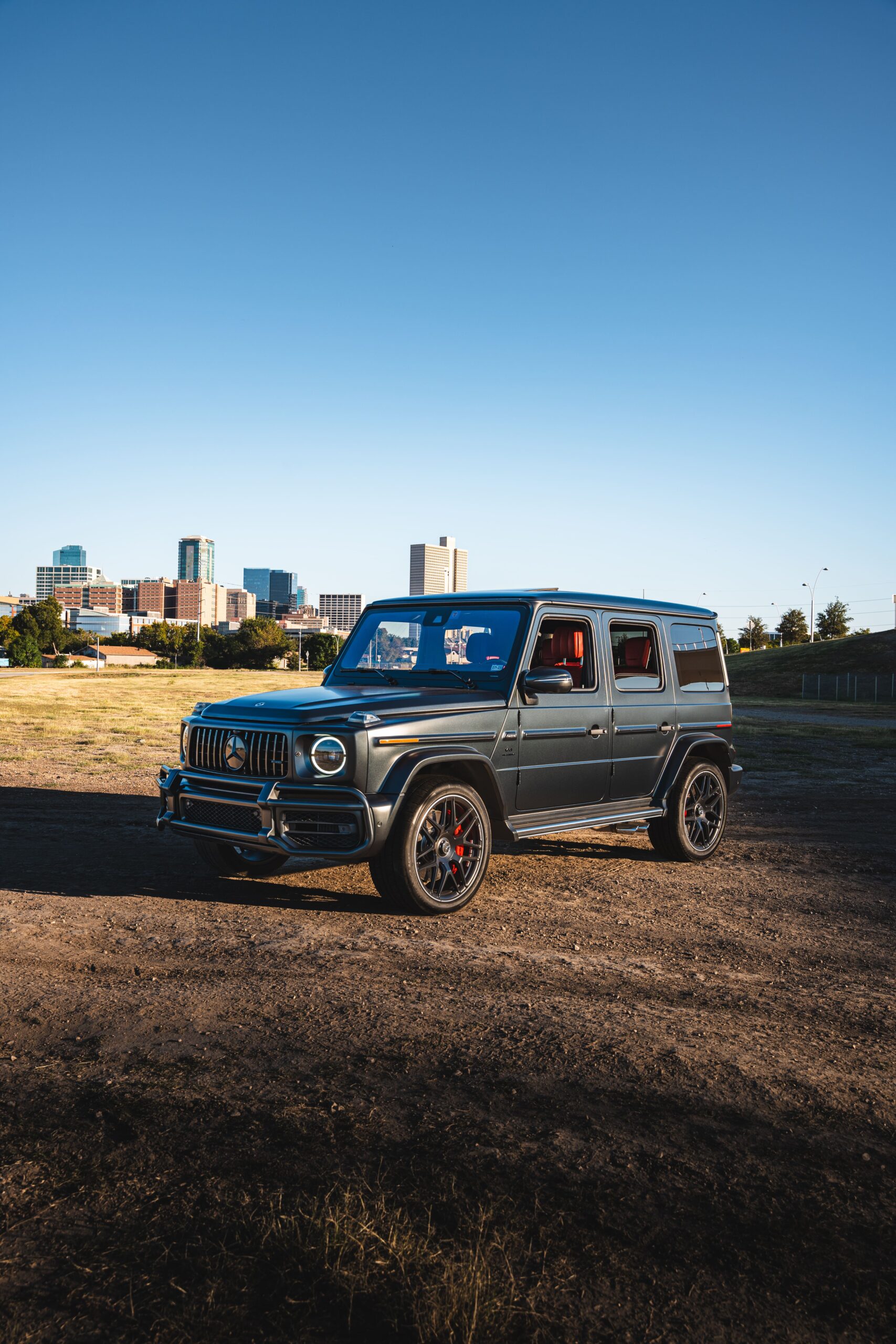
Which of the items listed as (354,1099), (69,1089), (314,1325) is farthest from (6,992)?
(314,1325)

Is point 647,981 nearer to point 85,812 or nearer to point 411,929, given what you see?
point 411,929

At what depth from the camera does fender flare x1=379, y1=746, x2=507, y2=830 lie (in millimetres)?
5938

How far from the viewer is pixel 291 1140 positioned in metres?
3.13

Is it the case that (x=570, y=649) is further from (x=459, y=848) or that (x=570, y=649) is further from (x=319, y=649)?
(x=319, y=649)

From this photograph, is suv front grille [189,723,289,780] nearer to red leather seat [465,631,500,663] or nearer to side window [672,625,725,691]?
red leather seat [465,631,500,663]

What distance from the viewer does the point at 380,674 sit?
7371 mm

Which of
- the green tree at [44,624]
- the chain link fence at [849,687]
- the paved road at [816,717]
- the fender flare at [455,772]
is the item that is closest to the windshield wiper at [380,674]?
the fender flare at [455,772]

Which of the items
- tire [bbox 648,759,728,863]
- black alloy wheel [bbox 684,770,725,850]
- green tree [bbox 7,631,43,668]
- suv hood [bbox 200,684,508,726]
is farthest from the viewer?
green tree [bbox 7,631,43,668]

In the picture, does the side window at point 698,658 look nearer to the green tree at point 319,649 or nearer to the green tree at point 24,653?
the green tree at point 24,653

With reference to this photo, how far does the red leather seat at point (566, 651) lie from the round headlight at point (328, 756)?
1862 mm

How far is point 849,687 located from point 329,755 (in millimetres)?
62704

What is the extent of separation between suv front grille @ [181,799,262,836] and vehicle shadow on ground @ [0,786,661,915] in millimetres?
594

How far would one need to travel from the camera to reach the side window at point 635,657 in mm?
7703

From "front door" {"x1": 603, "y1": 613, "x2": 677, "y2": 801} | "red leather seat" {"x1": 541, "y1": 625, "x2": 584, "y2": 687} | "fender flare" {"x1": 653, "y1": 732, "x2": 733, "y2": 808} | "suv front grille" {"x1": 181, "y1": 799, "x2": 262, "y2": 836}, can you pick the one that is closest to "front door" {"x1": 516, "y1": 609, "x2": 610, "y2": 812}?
"red leather seat" {"x1": 541, "y1": 625, "x2": 584, "y2": 687}
